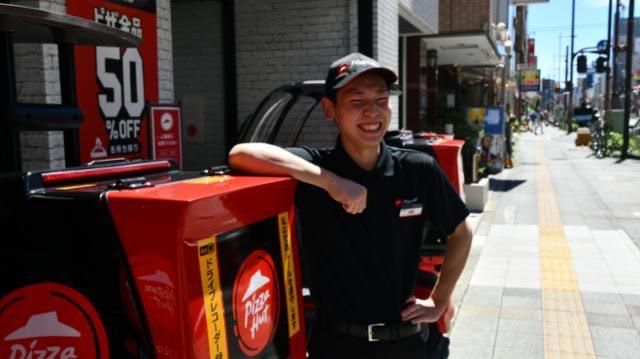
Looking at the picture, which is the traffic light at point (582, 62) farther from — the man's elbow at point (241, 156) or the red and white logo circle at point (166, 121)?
the man's elbow at point (241, 156)

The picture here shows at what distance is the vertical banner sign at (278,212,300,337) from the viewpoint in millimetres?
1834

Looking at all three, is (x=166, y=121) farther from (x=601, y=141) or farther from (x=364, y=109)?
(x=601, y=141)

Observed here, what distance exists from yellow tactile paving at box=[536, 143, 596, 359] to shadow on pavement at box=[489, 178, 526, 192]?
13.3 ft

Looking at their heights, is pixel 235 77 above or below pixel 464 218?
above

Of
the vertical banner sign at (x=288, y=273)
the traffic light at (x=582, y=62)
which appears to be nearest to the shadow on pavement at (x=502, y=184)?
the vertical banner sign at (x=288, y=273)

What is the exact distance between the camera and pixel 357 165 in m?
2.20

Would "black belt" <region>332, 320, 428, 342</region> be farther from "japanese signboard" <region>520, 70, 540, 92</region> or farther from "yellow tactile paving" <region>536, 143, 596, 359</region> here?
"japanese signboard" <region>520, 70, 540, 92</region>

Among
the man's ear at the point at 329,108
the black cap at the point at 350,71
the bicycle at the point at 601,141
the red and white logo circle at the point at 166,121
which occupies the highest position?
the black cap at the point at 350,71

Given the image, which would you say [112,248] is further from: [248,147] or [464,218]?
[464,218]

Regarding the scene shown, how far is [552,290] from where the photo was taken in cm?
609

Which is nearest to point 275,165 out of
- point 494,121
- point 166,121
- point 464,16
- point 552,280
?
point 166,121

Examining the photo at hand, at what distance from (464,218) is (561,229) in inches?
294

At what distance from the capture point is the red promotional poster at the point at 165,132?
4641 mm

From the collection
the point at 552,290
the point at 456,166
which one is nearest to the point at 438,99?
the point at 552,290
